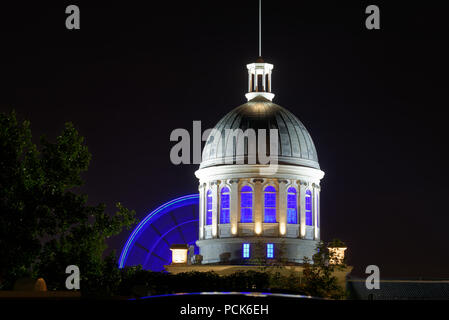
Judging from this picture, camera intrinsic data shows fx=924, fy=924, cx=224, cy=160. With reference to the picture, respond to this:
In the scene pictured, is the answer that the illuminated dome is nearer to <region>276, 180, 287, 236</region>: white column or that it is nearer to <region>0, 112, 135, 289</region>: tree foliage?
<region>276, 180, 287, 236</region>: white column

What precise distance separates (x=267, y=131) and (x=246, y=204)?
8.01m

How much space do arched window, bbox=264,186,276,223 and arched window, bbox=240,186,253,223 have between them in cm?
157

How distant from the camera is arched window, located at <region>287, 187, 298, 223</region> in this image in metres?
97.3

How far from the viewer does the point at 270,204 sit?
319ft

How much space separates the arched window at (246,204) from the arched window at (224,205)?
5.18 ft

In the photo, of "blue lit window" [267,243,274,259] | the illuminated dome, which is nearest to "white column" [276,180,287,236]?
the illuminated dome

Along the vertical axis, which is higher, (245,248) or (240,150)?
(240,150)

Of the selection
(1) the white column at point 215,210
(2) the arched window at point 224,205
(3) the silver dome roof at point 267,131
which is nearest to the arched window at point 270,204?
(3) the silver dome roof at point 267,131

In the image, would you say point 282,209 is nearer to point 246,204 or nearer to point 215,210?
point 246,204
